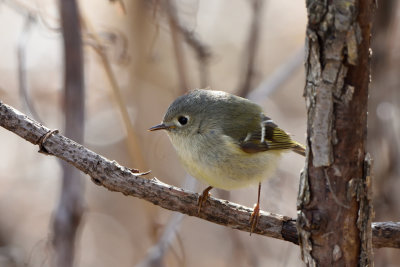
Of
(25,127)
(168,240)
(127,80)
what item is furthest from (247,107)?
(127,80)

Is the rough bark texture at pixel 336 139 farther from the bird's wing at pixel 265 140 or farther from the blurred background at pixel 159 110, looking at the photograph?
the blurred background at pixel 159 110

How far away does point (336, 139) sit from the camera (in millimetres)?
1306

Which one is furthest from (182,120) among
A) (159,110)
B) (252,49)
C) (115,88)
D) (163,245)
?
(159,110)

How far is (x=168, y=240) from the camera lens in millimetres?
2559

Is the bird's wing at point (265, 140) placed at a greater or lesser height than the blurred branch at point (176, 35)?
lesser

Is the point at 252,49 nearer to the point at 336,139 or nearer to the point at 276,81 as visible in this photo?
the point at 276,81

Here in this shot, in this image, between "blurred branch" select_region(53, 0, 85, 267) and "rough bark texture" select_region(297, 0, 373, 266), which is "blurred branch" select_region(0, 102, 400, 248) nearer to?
"rough bark texture" select_region(297, 0, 373, 266)

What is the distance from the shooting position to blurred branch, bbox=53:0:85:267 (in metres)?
2.07

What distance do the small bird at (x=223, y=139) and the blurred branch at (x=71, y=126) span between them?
39cm

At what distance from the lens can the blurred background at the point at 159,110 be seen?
3.16 m

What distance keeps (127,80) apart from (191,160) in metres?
1.87

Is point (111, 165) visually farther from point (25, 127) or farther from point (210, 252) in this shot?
point (210, 252)

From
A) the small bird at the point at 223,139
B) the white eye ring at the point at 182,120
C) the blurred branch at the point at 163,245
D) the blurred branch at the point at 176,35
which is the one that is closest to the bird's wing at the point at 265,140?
the small bird at the point at 223,139

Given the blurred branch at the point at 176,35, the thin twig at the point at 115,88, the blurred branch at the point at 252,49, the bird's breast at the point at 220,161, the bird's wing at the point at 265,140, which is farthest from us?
the blurred branch at the point at 252,49
